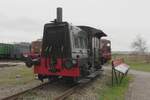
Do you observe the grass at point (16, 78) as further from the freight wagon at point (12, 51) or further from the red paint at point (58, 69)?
the freight wagon at point (12, 51)

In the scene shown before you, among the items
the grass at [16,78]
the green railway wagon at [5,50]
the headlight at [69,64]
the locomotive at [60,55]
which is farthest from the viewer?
the green railway wagon at [5,50]

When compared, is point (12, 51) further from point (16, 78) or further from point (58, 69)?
point (58, 69)

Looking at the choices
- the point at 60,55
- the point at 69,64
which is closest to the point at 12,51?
the point at 60,55

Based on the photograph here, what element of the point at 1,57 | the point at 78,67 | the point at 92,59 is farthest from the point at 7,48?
the point at 78,67

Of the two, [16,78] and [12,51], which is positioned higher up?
[12,51]

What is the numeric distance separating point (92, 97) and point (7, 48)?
31723 mm

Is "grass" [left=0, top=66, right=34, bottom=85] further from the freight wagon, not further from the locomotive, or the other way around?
the freight wagon

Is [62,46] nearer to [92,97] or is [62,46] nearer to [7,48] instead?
[92,97]

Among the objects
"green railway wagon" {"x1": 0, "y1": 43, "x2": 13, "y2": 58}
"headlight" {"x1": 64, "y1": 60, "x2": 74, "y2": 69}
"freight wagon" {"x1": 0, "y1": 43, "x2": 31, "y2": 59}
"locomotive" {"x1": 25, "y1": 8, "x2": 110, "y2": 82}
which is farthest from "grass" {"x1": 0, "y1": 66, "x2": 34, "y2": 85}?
"freight wagon" {"x1": 0, "y1": 43, "x2": 31, "y2": 59}

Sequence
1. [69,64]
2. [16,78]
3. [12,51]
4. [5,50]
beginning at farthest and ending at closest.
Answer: [12,51] < [5,50] < [16,78] < [69,64]

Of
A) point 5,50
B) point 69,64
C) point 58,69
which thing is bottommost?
point 58,69

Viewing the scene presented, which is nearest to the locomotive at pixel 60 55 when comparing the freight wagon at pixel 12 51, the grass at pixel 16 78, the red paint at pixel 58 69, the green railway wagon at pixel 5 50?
the red paint at pixel 58 69

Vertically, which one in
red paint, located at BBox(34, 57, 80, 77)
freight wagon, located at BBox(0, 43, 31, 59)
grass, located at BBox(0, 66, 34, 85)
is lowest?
grass, located at BBox(0, 66, 34, 85)

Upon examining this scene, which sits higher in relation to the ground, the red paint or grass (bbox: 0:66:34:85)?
the red paint
